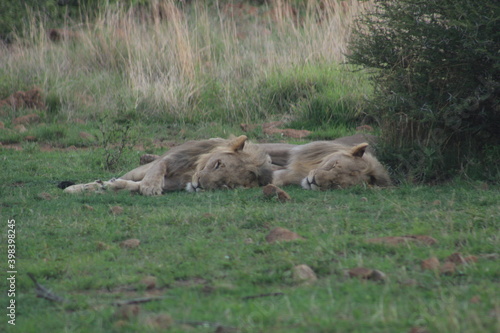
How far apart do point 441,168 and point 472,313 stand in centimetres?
496

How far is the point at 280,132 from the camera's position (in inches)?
446

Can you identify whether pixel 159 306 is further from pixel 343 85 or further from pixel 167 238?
pixel 343 85

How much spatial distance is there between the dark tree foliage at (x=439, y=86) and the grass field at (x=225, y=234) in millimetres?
582

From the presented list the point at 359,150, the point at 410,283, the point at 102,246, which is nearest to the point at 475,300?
the point at 410,283

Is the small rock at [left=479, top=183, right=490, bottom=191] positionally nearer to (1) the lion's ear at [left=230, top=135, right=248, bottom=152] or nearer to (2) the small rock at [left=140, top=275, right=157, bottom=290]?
(1) the lion's ear at [left=230, top=135, right=248, bottom=152]

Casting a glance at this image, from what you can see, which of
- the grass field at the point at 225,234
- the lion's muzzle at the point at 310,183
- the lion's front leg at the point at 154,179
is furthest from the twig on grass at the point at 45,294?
the lion's muzzle at the point at 310,183

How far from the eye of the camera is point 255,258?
4742 mm

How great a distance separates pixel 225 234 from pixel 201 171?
2444mm

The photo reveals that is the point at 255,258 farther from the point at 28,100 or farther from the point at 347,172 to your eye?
the point at 28,100

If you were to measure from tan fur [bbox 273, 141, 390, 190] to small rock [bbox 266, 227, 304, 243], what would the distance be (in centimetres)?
250

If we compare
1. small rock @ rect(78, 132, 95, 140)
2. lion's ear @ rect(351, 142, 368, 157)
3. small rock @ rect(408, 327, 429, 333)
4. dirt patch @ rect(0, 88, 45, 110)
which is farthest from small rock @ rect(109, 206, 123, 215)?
dirt patch @ rect(0, 88, 45, 110)

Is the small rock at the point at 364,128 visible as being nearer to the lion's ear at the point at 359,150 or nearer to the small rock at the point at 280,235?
the lion's ear at the point at 359,150

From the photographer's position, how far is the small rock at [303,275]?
414 centimetres

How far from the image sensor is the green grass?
350 centimetres
